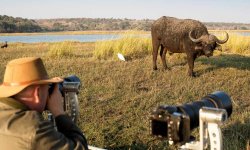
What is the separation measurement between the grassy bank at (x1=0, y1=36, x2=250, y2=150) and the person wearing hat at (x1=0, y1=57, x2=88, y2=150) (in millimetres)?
3254

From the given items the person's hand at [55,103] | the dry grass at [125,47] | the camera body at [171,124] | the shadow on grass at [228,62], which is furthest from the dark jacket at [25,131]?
the dry grass at [125,47]

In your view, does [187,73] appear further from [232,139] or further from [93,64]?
[232,139]

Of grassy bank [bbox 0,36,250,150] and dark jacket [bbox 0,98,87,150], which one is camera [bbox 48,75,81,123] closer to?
dark jacket [bbox 0,98,87,150]

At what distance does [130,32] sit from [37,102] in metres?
15.2

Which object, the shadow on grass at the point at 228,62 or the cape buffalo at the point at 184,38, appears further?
the shadow on grass at the point at 228,62

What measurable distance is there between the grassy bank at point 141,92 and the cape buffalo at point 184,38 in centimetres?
50

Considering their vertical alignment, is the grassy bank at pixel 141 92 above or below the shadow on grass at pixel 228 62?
below

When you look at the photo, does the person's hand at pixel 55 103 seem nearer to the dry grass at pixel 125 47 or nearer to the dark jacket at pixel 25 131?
the dark jacket at pixel 25 131

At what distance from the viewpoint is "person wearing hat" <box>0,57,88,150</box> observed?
284 centimetres

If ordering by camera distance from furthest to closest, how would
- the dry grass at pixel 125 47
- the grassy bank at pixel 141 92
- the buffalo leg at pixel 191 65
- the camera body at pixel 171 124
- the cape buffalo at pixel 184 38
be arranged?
the dry grass at pixel 125 47
the cape buffalo at pixel 184 38
the buffalo leg at pixel 191 65
the grassy bank at pixel 141 92
the camera body at pixel 171 124

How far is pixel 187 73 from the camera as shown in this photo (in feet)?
39.6

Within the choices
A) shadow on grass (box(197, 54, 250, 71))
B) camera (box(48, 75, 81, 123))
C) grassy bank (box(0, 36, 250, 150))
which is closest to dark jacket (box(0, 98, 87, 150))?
camera (box(48, 75, 81, 123))

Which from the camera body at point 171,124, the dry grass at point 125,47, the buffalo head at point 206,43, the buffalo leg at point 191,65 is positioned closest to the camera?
the camera body at point 171,124

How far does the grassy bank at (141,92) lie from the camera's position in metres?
6.58
